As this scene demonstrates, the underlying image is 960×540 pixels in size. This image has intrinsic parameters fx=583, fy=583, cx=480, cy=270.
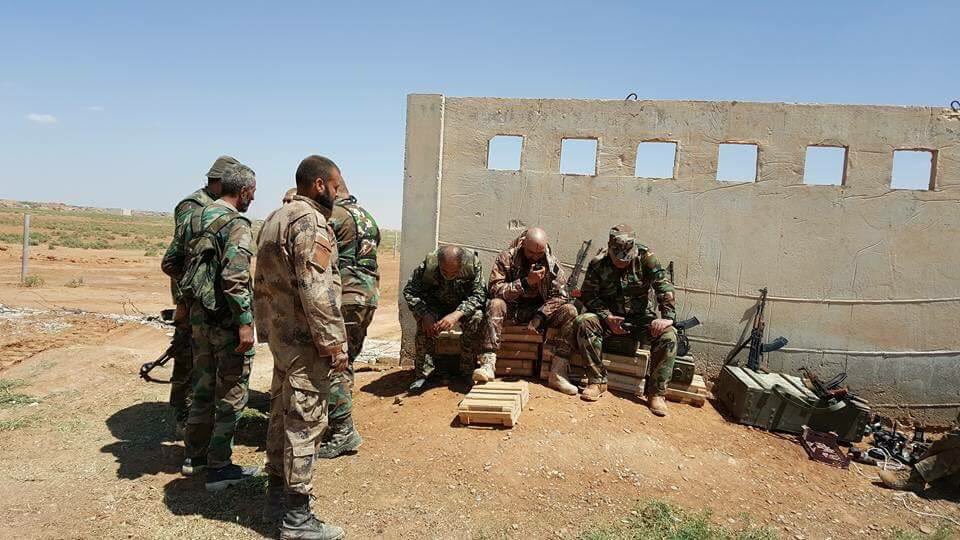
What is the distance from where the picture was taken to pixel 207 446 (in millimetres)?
4215

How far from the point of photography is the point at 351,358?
A: 4.80 meters

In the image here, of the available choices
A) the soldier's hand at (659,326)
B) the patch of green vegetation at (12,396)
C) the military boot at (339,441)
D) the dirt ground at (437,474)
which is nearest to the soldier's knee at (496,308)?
the dirt ground at (437,474)

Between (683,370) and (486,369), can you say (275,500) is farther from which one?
(683,370)

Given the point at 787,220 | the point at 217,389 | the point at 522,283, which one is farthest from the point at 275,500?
the point at 787,220

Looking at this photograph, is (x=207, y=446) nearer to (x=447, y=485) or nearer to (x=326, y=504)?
(x=326, y=504)

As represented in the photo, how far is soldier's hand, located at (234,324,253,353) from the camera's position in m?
3.90

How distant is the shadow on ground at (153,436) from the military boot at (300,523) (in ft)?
5.00

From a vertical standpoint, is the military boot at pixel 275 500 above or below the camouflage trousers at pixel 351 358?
below

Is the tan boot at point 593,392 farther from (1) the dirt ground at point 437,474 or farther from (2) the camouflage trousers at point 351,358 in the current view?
(2) the camouflage trousers at point 351,358

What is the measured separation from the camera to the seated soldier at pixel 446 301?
584 cm

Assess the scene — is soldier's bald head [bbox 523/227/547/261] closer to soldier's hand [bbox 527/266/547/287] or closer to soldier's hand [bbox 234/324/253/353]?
soldier's hand [bbox 527/266/547/287]

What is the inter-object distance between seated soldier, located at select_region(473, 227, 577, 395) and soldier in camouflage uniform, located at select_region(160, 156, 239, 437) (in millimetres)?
2546

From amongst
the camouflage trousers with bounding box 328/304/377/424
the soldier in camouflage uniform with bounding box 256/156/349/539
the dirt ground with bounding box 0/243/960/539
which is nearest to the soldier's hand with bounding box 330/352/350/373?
the soldier in camouflage uniform with bounding box 256/156/349/539

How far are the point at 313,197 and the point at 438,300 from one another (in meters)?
2.83
